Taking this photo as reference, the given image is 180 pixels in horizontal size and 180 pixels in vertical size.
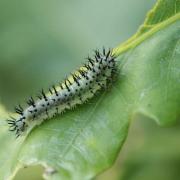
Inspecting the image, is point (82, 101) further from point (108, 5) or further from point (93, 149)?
point (108, 5)

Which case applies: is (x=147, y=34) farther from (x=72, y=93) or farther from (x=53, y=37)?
(x=53, y=37)

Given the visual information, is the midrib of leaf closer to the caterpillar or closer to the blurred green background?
the caterpillar

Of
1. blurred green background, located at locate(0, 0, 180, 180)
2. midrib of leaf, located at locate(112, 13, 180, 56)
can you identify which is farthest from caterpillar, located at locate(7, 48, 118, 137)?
blurred green background, located at locate(0, 0, 180, 180)

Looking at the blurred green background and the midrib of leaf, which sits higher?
the midrib of leaf

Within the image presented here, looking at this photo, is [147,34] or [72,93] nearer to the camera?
[147,34]

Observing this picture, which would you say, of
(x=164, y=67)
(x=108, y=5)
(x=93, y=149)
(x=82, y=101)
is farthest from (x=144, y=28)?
(x=108, y=5)

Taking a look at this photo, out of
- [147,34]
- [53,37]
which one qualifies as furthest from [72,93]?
[53,37]

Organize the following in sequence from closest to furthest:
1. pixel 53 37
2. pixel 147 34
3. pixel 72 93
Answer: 1. pixel 147 34
2. pixel 72 93
3. pixel 53 37
